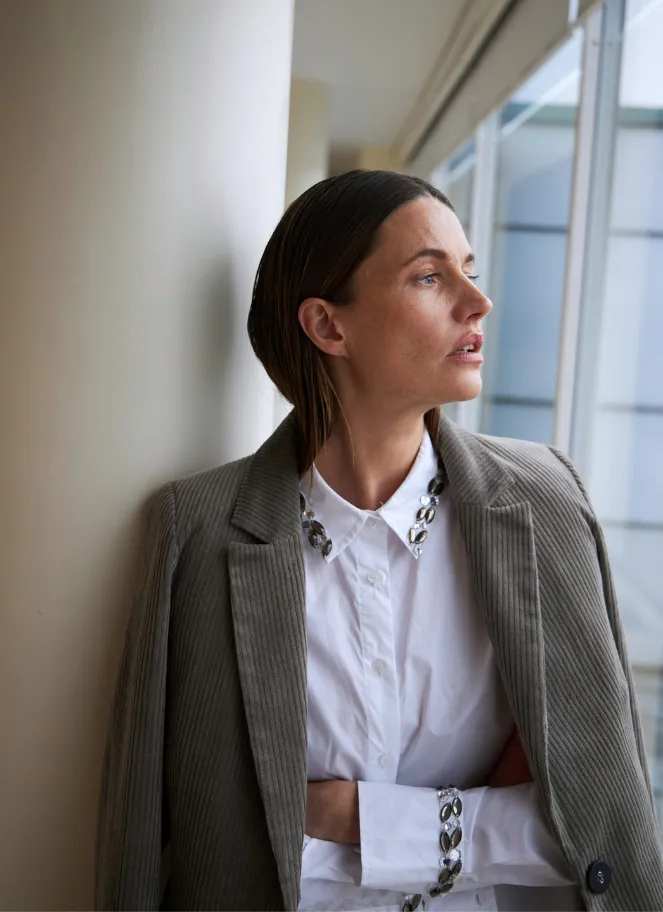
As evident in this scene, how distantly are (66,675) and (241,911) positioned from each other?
1.34 feet

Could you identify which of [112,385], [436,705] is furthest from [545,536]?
[112,385]

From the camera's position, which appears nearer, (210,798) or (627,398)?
(210,798)

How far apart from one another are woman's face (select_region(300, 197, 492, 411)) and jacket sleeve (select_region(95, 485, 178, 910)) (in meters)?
0.40

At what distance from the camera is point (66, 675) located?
1.23 meters

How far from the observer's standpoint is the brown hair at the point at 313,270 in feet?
4.11

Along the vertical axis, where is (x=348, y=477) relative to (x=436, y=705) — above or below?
above

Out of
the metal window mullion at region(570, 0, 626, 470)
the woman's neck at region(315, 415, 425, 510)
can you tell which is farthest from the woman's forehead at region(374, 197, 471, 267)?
the metal window mullion at region(570, 0, 626, 470)

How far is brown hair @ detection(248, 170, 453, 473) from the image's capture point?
1.25m

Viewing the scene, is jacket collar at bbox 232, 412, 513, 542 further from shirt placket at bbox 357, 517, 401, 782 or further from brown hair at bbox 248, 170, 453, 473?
shirt placket at bbox 357, 517, 401, 782

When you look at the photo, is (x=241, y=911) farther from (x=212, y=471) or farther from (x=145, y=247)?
(x=145, y=247)

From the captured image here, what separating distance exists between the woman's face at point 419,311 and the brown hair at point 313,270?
0.03m

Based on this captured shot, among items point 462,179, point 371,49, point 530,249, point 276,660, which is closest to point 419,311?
point 276,660

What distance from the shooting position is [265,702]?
115 centimetres

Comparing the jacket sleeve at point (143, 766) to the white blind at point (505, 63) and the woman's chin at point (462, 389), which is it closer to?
the woman's chin at point (462, 389)
